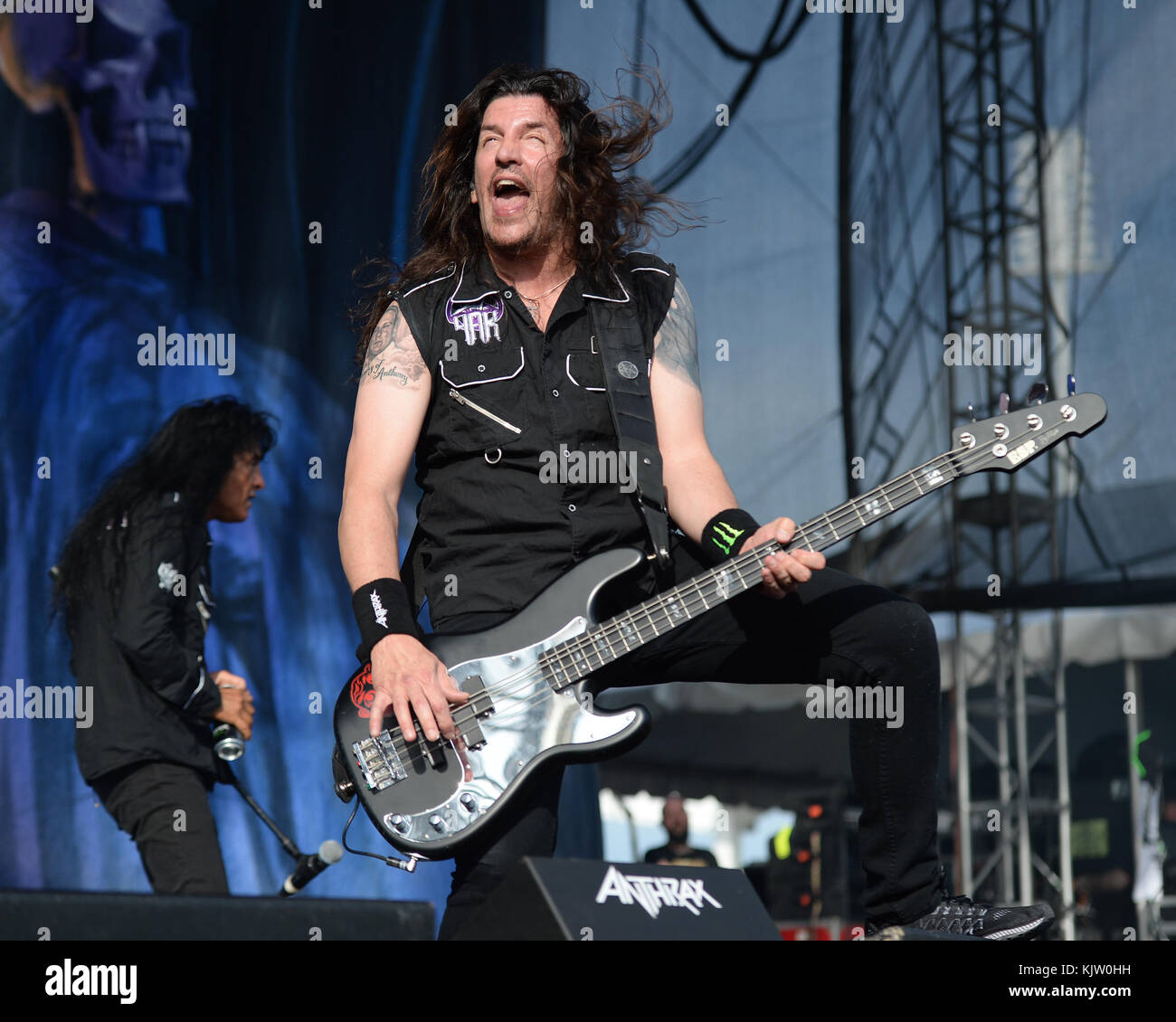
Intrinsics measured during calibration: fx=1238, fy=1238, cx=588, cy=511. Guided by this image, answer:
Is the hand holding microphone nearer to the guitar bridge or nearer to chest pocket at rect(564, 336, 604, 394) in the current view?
the guitar bridge

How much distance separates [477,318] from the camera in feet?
9.25

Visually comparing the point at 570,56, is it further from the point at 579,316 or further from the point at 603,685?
the point at 603,685

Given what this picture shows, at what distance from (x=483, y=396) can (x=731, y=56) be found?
12.8 ft

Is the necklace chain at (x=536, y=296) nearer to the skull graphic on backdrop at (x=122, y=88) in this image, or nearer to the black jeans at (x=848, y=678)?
the black jeans at (x=848, y=678)

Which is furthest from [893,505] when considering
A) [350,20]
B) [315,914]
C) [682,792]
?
[350,20]

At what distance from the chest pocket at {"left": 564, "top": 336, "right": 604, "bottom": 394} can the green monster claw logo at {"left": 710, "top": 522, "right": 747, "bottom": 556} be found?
16.7 inches

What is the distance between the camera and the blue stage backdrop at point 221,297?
524 centimetres

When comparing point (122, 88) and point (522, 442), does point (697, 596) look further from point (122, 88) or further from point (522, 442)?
point (122, 88)

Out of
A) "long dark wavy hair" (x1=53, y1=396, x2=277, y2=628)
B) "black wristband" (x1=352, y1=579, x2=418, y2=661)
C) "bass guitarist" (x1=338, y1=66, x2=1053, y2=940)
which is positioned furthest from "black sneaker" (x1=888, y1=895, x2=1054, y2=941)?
"long dark wavy hair" (x1=53, y1=396, x2=277, y2=628)

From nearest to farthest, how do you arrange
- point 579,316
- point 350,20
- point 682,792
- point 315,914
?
point 315,914 < point 579,316 < point 350,20 < point 682,792

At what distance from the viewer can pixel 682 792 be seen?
6.25m

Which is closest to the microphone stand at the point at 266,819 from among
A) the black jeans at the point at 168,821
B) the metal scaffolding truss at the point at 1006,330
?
the black jeans at the point at 168,821

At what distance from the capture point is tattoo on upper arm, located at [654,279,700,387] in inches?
115

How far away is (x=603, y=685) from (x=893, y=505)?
2.34ft
